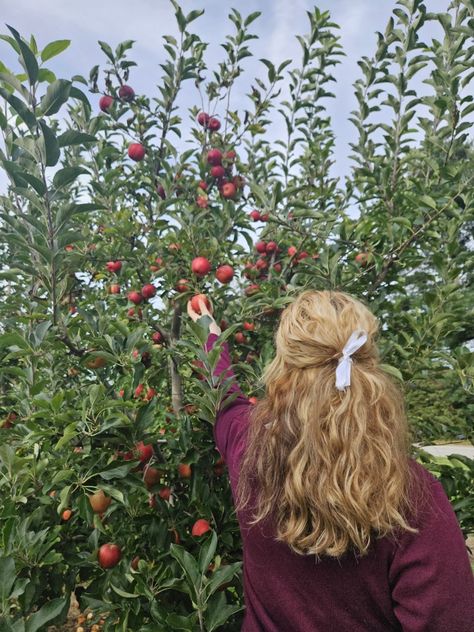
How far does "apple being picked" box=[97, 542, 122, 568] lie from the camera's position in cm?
181

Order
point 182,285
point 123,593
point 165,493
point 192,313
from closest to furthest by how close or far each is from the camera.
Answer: point 123,593
point 165,493
point 192,313
point 182,285

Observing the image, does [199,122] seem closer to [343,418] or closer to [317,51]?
[317,51]

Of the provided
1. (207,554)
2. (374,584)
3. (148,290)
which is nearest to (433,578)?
A: (374,584)

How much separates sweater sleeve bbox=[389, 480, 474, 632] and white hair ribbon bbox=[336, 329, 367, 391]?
324mm

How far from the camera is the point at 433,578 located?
1003 mm

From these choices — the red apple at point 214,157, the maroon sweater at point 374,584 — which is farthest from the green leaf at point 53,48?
the red apple at point 214,157

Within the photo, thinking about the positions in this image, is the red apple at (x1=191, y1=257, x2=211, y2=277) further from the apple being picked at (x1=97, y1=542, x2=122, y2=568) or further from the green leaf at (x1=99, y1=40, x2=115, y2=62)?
the green leaf at (x1=99, y1=40, x2=115, y2=62)

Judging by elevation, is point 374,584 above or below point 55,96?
below

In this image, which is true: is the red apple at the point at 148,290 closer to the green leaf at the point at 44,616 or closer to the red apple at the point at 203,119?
the red apple at the point at 203,119

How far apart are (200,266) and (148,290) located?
1.53 ft

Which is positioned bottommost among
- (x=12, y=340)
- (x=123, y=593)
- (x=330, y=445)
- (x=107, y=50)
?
(x=123, y=593)

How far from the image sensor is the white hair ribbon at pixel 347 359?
1116mm

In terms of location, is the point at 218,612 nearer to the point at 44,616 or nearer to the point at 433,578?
the point at 44,616

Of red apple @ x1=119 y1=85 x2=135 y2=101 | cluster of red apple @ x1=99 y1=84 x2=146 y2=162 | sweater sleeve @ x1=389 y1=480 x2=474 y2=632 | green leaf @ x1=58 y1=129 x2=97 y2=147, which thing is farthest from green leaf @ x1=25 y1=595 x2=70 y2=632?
red apple @ x1=119 y1=85 x2=135 y2=101
